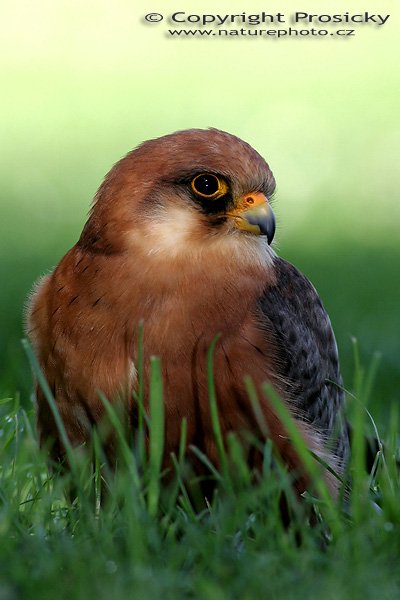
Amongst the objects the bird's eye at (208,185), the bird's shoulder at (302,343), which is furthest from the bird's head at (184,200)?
the bird's shoulder at (302,343)

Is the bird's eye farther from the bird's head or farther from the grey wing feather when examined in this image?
the grey wing feather

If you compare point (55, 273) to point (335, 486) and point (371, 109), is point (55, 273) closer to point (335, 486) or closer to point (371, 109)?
point (335, 486)

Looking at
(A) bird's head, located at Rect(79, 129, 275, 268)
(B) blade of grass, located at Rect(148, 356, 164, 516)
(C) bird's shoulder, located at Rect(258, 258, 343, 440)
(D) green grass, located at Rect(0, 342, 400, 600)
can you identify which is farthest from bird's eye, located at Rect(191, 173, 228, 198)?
(B) blade of grass, located at Rect(148, 356, 164, 516)

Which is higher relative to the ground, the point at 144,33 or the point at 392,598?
the point at 144,33

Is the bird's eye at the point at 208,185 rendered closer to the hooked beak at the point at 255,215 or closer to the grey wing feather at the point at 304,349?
the hooked beak at the point at 255,215

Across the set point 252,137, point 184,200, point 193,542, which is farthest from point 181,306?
point 252,137

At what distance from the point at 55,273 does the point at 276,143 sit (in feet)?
29.3

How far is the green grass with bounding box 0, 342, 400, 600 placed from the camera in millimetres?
3246

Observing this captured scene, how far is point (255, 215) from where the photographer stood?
4770 mm

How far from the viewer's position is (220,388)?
4523 millimetres

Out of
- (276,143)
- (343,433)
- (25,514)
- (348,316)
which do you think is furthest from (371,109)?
(25,514)

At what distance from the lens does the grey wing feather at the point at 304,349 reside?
487 cm

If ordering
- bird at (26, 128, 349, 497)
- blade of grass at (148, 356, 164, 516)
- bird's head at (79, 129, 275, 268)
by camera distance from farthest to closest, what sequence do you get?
bird's head at (79, 129, 275, 268), bird at (26, 128, 349, 497), blade of grass at (148, 356, 164, 516)

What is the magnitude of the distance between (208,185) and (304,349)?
82 cm
